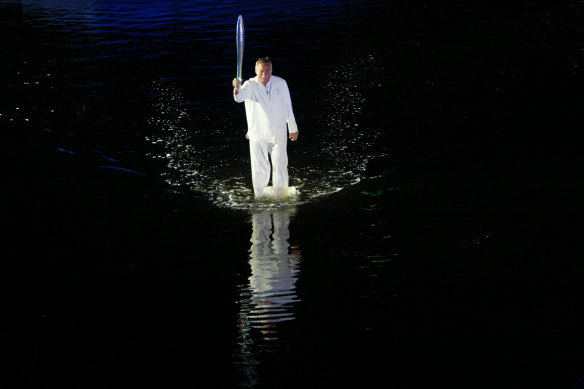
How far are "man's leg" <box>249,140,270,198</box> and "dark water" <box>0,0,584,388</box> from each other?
1.09 feet

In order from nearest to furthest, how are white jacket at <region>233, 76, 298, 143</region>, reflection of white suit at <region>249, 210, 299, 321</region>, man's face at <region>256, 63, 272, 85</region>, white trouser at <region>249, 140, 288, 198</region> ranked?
reflection of white suit at <region>249, 210, 299, 321</region>, man's face at <region>256, 63, 272, 85</region>, white jacket at <region>233, 76, 298, 143</region>, white trouser at <region>249, 140, 288, 198</region>

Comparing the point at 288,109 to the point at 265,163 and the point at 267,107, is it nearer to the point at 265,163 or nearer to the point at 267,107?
the point at 267,107

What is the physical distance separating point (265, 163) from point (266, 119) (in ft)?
2.27

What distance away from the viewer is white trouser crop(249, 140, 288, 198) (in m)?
10.4

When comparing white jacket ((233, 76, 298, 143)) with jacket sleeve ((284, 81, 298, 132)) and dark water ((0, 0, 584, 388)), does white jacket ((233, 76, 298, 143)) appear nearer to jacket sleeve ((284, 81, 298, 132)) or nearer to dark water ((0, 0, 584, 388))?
jacket sleeve ((284, 81, 298, 132))

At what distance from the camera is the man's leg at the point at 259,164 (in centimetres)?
1046

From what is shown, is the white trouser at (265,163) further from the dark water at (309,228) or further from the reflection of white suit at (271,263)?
the reflection of white suit at (271,263)

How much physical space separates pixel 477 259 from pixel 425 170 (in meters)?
3.57

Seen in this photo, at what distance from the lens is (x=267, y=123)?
10172 millimetres

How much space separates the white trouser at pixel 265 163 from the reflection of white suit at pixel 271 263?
0.59 m

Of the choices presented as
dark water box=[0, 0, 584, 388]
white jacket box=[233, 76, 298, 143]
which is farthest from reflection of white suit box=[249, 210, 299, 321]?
white jacket box=[233, 76, 298, 143]

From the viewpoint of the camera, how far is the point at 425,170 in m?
11.7

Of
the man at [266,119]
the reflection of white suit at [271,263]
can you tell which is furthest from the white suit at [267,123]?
the reflection of white suit at [271,263]

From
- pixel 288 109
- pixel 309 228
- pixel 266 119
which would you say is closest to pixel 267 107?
pixel 266 119
